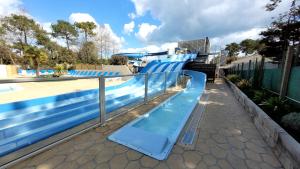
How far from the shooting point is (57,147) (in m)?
2.38

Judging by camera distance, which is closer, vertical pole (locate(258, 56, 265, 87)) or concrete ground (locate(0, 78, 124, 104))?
vertical pole (locate(258, 56, 265, 87))

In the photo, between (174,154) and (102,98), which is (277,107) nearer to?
(174,154)

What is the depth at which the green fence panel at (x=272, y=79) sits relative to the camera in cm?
475

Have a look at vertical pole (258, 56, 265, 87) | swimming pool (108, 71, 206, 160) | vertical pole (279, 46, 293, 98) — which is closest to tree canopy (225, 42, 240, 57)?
vertical pole (258, 56, 265, 87)

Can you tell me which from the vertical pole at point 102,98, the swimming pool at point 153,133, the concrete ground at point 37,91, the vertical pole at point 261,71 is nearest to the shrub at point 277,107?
the swimming pool at point 153,133

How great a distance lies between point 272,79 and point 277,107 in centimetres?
229

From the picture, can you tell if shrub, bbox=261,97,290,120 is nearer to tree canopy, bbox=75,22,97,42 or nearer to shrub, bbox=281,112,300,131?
shrub, bbox=281,112,300,131

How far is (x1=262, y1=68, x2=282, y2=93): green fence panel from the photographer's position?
4750 millimetres

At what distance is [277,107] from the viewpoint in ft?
11.6

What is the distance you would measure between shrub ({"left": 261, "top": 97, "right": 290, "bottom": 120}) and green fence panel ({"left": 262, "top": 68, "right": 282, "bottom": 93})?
47.5 inches

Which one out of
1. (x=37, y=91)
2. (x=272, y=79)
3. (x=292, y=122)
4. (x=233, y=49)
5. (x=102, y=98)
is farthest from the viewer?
(x=233, y=49)

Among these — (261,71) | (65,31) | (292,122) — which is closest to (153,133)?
(292,122)

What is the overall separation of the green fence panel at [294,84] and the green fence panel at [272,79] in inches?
31.6

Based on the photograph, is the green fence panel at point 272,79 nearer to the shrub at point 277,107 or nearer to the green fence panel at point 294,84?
the green fence panel at point 294,84
